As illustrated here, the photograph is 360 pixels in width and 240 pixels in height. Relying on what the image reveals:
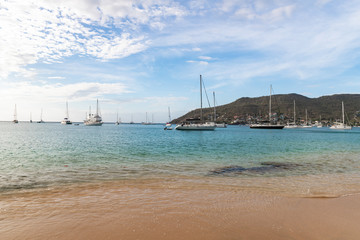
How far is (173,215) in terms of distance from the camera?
688 centimetres

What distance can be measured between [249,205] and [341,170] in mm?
11462

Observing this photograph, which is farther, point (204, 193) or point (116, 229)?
point (204, 193)

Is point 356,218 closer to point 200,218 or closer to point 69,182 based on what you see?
point 200,218

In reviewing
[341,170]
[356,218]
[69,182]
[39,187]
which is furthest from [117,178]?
[341,170]

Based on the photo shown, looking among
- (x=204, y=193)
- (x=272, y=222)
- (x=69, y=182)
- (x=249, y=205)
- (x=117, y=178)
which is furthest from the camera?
(x=117, y=178)

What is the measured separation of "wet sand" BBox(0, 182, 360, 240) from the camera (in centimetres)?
568

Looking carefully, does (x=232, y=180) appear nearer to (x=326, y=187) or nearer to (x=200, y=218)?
(x=326, y=187)

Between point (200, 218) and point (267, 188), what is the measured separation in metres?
5.21

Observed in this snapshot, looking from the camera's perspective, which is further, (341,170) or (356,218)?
(341,170)

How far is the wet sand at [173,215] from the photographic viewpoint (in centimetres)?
568

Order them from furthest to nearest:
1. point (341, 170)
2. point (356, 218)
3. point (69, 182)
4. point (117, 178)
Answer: point (341, 170), point (117, 178), point (69, 182), point (356, 218)

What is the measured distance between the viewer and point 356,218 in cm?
682

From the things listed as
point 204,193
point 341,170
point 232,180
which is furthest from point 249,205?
point 341,170

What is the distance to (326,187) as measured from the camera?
10.7m
